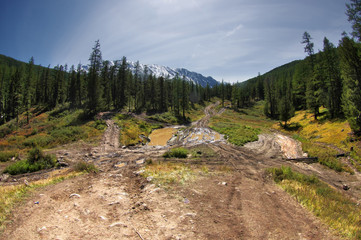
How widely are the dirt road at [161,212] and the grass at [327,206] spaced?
1.47 feet

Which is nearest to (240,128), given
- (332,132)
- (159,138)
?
(332,132)

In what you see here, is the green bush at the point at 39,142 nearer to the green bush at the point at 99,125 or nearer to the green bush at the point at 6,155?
the green bush at the point at 6,155

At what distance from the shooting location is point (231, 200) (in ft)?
26.5

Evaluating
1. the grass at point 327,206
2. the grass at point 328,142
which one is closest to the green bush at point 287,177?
the grass at point 327,206

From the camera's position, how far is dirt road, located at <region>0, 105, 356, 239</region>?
5392 mm

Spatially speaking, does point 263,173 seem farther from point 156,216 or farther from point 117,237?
point 117,237

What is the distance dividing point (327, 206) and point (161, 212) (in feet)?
27.1

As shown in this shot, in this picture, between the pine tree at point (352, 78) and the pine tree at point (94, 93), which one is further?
the pine tree at point (94, 93)

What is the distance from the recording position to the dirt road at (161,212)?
5.39 metres

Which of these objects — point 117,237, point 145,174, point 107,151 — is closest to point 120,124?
point 107,151

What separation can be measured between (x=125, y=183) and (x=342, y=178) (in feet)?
62.1

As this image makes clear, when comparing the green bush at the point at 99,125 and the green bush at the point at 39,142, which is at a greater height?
the green bush at the point at 99,125

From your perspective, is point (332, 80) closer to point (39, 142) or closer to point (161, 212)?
point (161, 212)

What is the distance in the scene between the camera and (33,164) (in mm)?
14320
